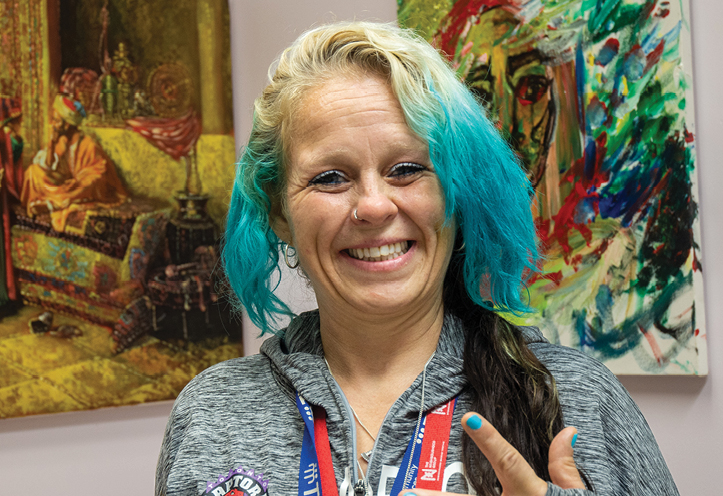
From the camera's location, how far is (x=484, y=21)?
202 cm

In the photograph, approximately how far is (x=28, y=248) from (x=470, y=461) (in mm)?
1653

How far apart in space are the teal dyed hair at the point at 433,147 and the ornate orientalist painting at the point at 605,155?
756mm

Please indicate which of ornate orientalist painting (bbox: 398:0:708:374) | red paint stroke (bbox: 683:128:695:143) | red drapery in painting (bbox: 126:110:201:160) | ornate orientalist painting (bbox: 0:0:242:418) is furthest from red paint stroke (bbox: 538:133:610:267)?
red drapery in painting (bbox: 126:110:201:160)

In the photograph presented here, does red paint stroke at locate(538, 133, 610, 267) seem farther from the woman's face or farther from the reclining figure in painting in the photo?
the reclining figure in painting

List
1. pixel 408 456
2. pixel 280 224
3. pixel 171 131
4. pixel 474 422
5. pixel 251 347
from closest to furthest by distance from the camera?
1. pixel 474 422
2. pixel 408 456
3. pixel 280 224
4. pixel 171 131
5. pixel 251 347

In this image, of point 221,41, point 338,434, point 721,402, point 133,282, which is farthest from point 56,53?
point 721,402

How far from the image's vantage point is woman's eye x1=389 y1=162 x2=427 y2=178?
3.41 feet

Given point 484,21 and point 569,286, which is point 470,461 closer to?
point 569,286

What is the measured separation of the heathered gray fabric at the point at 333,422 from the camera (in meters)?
0.97

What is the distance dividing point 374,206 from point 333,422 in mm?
364

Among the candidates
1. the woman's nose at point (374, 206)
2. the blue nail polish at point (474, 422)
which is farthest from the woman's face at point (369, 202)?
the blue nail polish at point (474, 422)

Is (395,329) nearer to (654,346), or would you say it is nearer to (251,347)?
(654,346)

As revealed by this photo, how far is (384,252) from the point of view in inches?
40.8

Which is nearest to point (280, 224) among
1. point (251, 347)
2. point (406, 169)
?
point (406, 169)
